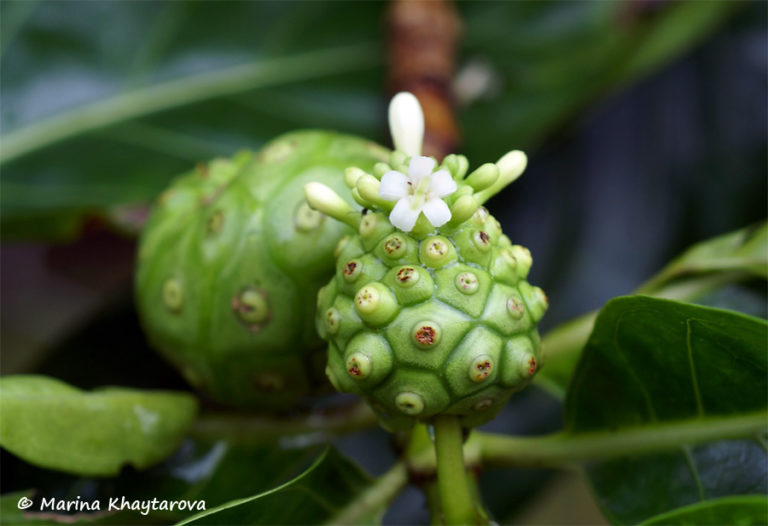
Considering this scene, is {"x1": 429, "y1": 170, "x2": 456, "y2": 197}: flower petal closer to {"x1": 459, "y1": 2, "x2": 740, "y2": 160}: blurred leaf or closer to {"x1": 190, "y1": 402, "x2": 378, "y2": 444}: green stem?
{"x1": 190, "y1": 402, "x2": 378, "y2": 444}: green stem

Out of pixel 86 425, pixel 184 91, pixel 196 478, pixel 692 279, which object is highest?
pixel 184 91

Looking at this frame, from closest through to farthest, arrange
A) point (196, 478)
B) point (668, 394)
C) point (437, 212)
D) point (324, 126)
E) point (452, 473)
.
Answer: point (437, 212) < point (452, 473) < point (668, 394) < point (196, 478) < point (324, 126)

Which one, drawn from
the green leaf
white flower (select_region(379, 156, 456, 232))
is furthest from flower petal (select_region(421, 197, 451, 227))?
the green leaf

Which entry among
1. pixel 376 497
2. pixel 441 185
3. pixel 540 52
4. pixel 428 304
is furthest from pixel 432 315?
pixel 540 52

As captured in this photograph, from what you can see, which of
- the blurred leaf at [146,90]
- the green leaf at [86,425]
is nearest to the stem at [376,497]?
the green leaf at [86,425]

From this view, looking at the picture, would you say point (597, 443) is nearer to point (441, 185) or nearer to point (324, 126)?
point (441, 185)

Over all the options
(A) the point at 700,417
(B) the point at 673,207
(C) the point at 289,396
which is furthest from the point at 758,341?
(B) the point at 673,207
